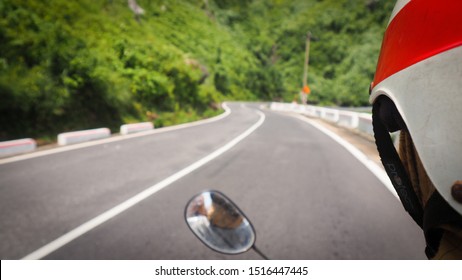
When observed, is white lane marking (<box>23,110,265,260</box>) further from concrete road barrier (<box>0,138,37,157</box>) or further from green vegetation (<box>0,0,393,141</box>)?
concrete road barrier (<box>0,138,37,157</box>)

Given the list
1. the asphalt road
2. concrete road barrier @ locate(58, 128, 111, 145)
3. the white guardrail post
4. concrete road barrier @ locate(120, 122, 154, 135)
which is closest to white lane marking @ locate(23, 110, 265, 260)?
the asphalt road

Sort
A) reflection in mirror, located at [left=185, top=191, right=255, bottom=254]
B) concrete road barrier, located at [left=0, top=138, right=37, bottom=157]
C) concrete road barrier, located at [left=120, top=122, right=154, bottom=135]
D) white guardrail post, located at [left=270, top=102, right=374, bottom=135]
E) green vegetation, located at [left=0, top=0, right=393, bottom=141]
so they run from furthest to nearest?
concrete road barrier, located at [left=120, top=122, right=154, bottom=135] < white guardrail post, located at [left=270, top=102, right=374, bottom=135] < green vegetation, located at [left=0, top=0, right=393, bottom=141] < concrete road barrier, located at [left=0, top=138, right=37, bottom=157] < reflection in mirror, located at [left=185, top=191, right=255, bottom=254]

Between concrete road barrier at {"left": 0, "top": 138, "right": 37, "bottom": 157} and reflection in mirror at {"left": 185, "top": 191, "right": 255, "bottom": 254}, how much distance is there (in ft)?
24.3

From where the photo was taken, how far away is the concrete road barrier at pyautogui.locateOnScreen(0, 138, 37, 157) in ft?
22.4

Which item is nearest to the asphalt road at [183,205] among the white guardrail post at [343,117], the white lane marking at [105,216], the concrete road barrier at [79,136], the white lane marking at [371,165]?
the white lane marking at [105,216]

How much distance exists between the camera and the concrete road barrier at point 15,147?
6.82 m

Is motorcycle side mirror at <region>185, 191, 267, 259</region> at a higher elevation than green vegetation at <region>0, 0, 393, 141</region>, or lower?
lower

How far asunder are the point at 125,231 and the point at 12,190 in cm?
252

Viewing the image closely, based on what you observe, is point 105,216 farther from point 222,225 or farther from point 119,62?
point 119,62

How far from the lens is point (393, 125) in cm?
91

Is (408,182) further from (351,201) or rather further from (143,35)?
(143,35)

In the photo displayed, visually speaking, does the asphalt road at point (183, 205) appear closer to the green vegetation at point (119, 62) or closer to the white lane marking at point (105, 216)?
the white lane marking at point (105, 216)

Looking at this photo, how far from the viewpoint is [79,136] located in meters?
9.06

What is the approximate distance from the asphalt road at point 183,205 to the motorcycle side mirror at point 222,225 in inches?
45.9
